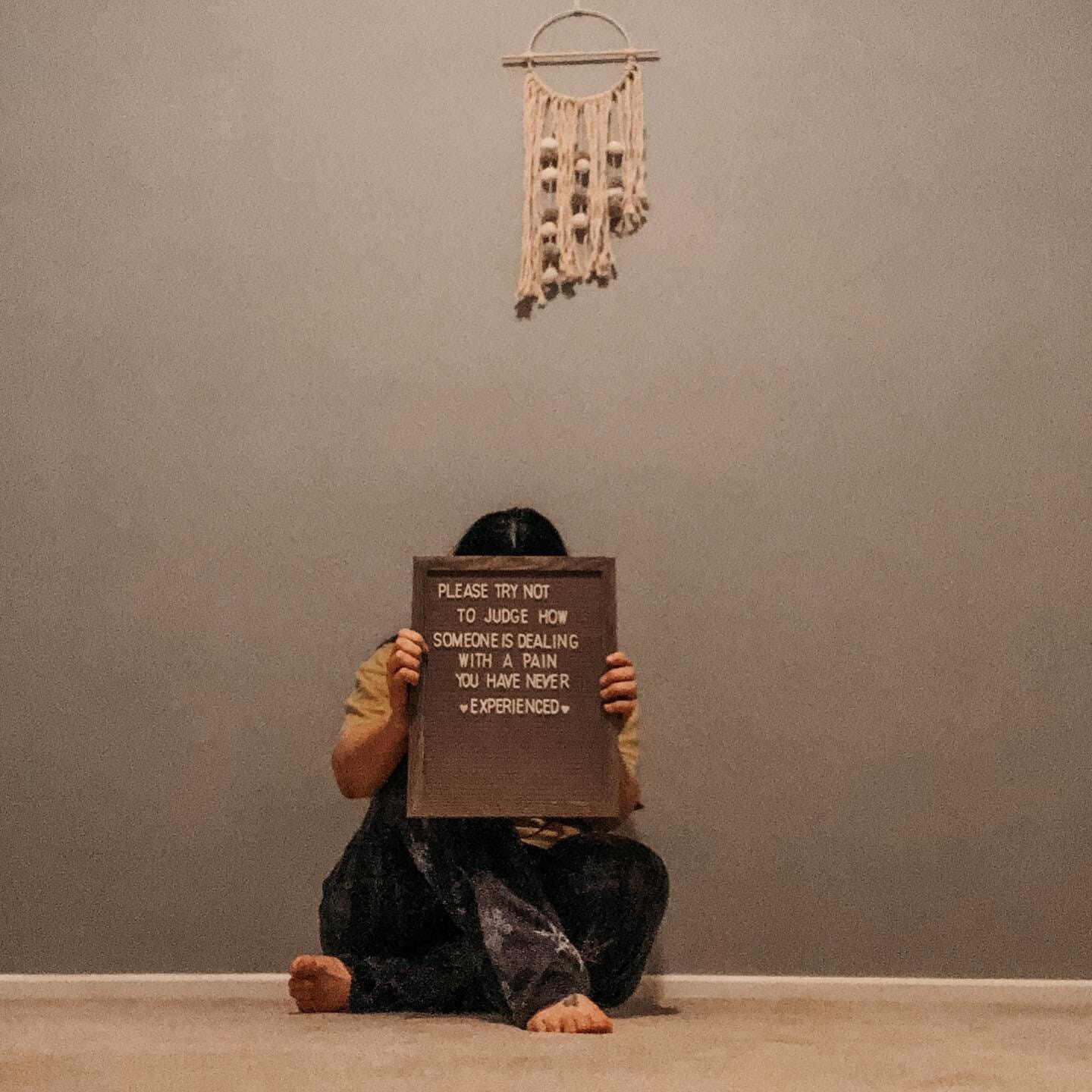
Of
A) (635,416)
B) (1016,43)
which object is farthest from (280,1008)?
(1016,43)

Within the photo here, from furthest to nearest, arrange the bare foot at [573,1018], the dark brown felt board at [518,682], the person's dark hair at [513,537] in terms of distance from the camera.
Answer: the person's dark hair at [513,537], the dark brown felt board at [518,682], the bare foot at [573,1018]

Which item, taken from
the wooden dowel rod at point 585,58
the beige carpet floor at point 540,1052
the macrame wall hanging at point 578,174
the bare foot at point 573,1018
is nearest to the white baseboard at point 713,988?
the beige carpet floor at point 540,1052

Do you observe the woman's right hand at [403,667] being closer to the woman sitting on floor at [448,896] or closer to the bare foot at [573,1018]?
the woman sitting on floor at [448,896]

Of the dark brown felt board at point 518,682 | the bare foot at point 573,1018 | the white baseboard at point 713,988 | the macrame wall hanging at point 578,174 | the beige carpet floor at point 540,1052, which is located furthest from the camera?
the macrame wall hanging at point 578,174

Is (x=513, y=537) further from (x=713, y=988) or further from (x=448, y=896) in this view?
(x=713, y=988)

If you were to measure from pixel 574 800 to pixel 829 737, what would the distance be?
64 cm

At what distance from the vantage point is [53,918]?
78.7 inches

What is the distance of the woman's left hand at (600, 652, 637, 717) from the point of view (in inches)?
60.7

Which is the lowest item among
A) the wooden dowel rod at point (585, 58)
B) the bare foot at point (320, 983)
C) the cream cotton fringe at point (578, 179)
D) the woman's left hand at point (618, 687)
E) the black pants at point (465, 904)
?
the bare foot at point (320, 983)

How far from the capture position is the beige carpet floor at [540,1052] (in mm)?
1141

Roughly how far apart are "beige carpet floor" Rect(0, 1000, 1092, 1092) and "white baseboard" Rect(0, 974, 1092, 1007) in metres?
0.17

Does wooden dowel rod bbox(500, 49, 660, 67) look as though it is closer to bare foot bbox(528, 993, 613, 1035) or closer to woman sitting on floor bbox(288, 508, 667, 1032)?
woman sitting on floor bbox(288, 508, 667, 1032)

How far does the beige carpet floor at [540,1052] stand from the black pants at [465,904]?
6cm

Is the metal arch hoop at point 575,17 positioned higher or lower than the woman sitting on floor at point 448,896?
higher
